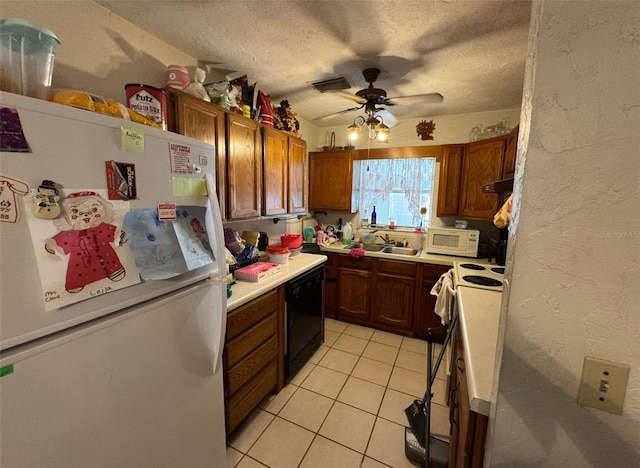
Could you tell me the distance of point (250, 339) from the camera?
1655mm

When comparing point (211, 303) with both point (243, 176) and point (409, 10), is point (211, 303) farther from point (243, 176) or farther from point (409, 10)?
point (409, 10)

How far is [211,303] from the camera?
114cm

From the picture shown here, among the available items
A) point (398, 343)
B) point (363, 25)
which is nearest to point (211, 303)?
point (363, 25)

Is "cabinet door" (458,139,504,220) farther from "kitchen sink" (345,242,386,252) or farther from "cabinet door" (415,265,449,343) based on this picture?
"kitchen sink" (345,242,386,252)

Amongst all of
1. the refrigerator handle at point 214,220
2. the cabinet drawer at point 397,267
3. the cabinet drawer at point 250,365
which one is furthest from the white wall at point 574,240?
the cabinet drawer at point 397,267

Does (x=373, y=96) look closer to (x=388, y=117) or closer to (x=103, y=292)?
(x=388, y=117)

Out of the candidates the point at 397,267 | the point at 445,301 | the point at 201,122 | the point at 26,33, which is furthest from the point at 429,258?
the point at 26,33

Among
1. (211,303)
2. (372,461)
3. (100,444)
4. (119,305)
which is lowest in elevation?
(372,461)

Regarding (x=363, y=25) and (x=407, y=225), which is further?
(x=407, y=225)

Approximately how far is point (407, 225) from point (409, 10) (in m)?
2.40

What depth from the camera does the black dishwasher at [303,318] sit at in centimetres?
204

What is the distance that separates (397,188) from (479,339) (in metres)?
2.56

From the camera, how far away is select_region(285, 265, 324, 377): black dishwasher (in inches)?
80.4

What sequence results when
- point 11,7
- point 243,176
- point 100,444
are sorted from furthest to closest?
point 243,176 → point 11,7 → point 100,444
